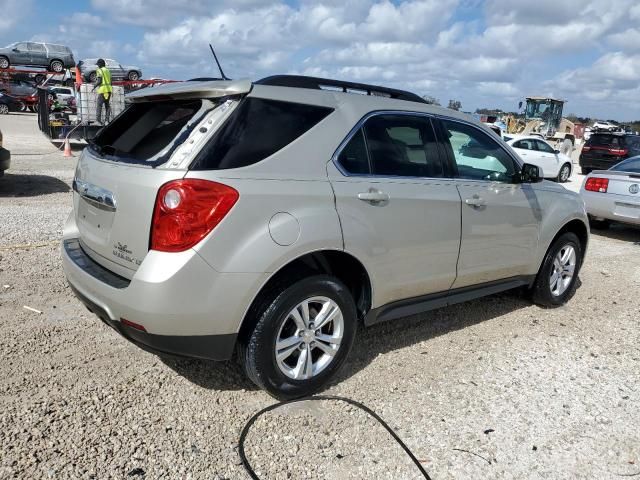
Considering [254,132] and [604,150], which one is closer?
[254,132]

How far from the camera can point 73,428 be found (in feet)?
9.49

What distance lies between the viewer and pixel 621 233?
32.6 feet

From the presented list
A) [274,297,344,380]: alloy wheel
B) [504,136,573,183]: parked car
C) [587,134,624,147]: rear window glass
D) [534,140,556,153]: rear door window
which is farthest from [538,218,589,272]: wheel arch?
[587,134,624,147]: rear window glass

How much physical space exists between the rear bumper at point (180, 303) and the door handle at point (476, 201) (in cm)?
185

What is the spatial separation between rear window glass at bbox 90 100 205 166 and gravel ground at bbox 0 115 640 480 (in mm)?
1369

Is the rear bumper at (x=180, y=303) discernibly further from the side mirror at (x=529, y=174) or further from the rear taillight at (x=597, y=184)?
the rear taillight at (x=597, y=184)

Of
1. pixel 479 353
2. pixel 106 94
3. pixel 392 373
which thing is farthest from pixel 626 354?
pixel 106 94

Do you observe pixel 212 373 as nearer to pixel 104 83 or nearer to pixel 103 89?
pixel 103 89

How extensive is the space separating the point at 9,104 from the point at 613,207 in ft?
108

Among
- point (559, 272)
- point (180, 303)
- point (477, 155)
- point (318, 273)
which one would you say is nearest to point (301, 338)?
point (318, 273)

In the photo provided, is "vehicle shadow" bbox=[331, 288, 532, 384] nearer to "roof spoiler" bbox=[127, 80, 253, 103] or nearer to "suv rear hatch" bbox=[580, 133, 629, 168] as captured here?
"roof spoiler" bbox=[127, 80, 253, 103]

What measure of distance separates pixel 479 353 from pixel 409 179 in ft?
4.90

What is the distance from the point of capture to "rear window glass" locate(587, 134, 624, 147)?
Answer: 66.4 feet

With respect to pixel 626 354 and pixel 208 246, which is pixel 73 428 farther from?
pixel 626 354
